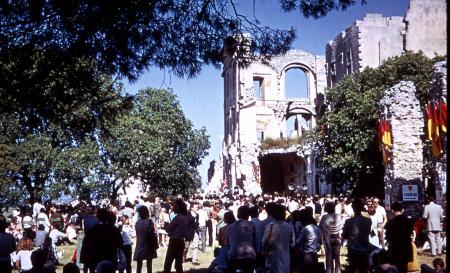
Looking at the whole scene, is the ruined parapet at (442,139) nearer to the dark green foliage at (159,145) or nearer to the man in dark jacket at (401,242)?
the man in dark jacket at (401,242)

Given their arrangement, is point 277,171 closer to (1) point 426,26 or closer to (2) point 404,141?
(1) point 426,26

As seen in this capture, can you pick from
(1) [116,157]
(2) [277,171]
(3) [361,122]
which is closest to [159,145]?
(1) [116,157]

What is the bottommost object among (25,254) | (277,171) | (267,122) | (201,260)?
(201,260)

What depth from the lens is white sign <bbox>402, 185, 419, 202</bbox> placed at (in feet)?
55.9

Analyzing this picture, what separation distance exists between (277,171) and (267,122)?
5277 millimetres

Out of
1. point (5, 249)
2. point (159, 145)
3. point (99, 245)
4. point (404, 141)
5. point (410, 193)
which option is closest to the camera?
point (99, 245)

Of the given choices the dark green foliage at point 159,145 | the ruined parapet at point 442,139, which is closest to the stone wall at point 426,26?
the dark green foliage at point 159,145

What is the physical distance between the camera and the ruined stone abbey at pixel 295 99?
124ft

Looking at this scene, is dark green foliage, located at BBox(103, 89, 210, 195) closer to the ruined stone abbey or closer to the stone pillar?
the ruined stone abbey

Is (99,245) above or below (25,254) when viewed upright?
above

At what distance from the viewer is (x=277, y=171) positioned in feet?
159

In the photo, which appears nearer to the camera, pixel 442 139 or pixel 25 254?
pixel 25 254

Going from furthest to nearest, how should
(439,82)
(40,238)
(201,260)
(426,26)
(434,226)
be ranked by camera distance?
(426,26) < (439,82) < (201,260) < (434,226) < (40,238)

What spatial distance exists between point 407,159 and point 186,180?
72.3 ft
